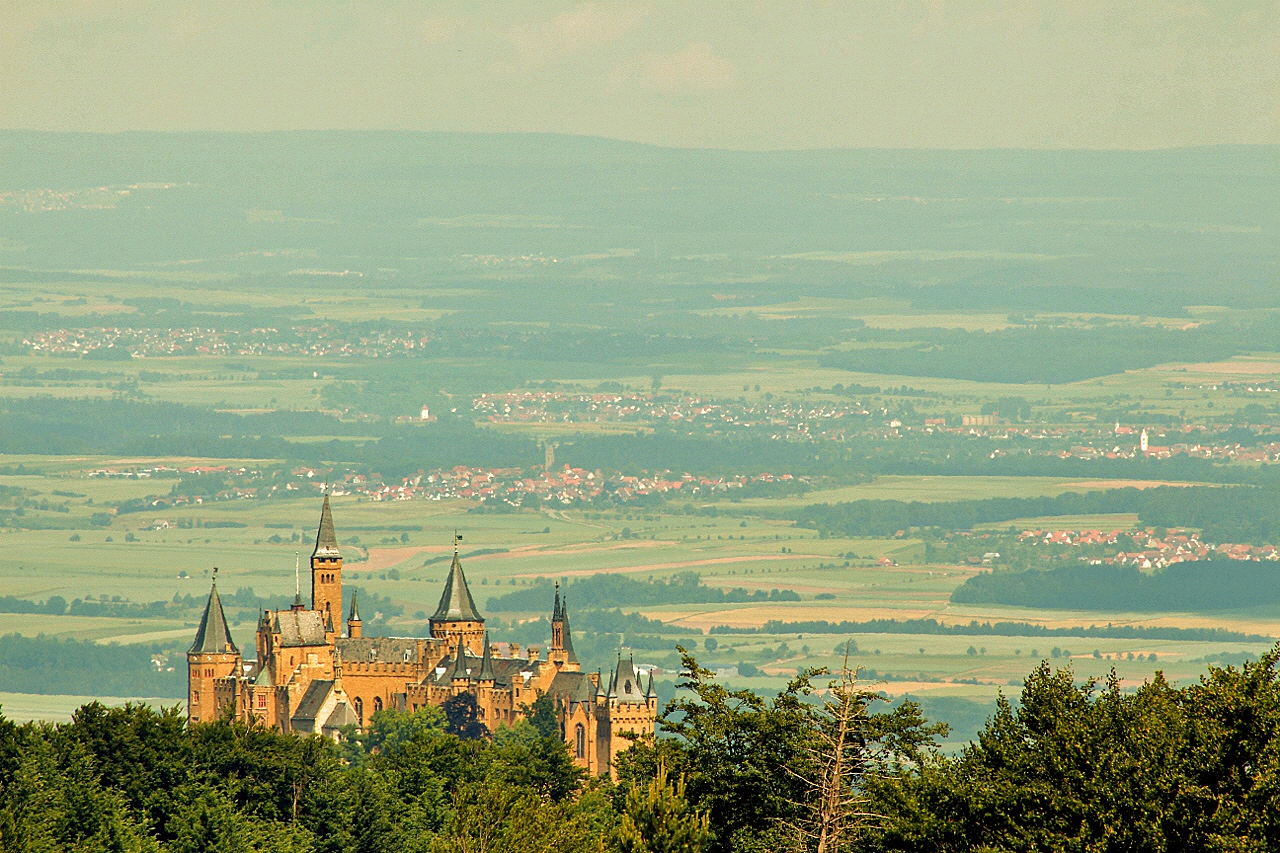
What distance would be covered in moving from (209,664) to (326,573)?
871 centimetres

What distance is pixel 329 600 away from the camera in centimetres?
15038

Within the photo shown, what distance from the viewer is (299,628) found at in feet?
477

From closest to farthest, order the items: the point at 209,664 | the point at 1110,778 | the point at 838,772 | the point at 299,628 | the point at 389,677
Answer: the point at 1110,778 < the point at 838,772 < the point at 389,677 < the point at 209,664 < the point at 299,628

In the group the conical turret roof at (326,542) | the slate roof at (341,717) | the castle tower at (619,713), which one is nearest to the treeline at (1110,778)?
the castle tower at (619,713)

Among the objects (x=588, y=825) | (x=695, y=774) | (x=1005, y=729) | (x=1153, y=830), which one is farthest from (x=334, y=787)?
(x=1153, y=830)

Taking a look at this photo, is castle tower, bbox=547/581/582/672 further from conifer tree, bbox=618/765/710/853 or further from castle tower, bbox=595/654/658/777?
conifer tree, bbox=618/765/710/853

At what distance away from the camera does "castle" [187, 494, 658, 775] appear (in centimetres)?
13675

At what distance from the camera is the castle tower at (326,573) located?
148375 mm

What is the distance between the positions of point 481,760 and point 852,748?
50217 millimetres

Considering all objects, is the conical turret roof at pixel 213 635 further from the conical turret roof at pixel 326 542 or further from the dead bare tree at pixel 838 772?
the dead bare tree at pixel 838 772

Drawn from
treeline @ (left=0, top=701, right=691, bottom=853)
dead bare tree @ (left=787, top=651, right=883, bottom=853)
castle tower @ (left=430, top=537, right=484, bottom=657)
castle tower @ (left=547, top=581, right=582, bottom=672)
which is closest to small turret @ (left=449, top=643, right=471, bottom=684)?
castle tower @ (left=430, top=537, right=484, bottom=657)

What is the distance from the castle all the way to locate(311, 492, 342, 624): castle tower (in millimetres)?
82

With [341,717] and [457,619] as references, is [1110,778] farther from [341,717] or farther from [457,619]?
[457,619]

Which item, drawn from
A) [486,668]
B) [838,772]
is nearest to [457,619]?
[486,668]
